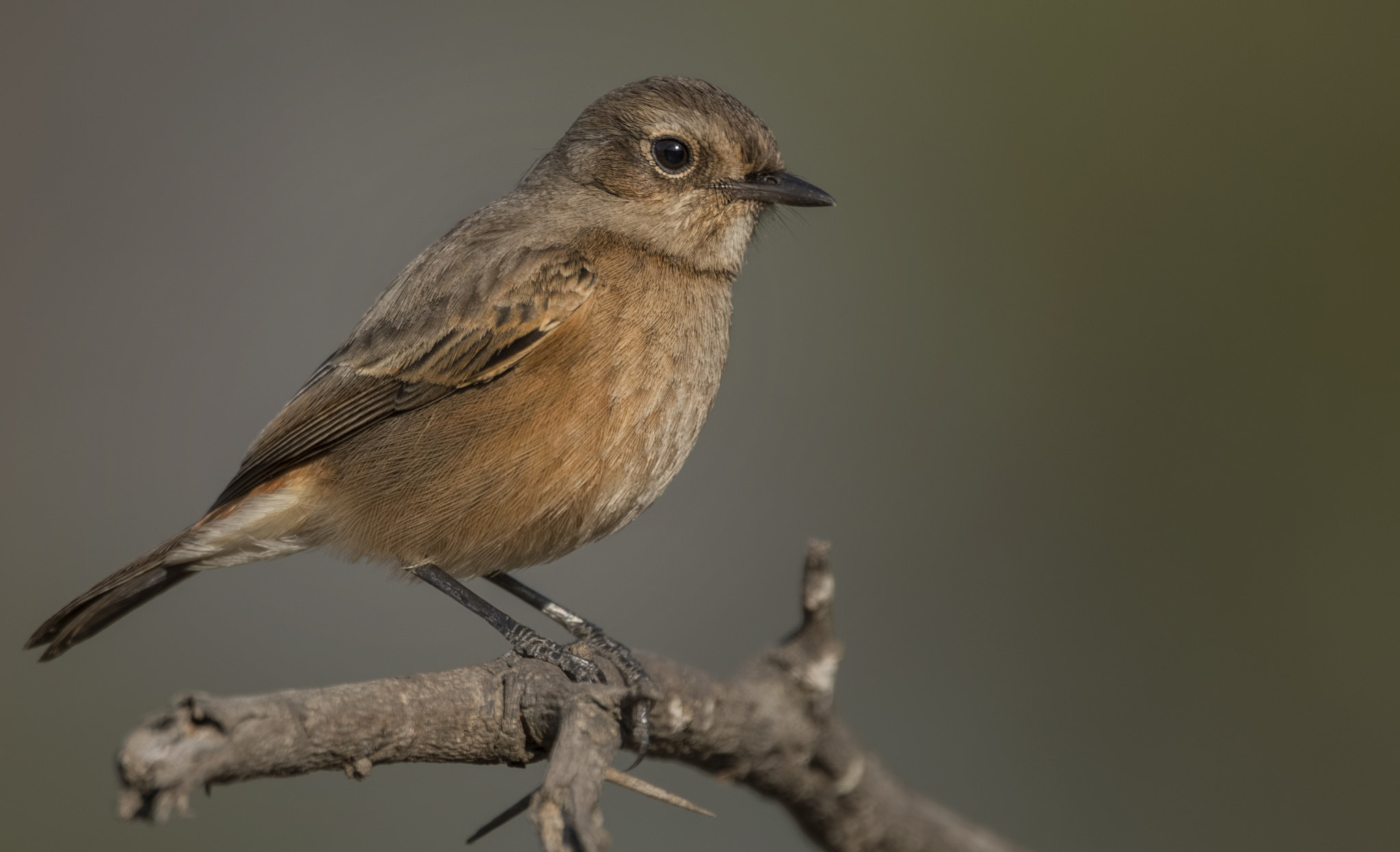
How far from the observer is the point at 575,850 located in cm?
224

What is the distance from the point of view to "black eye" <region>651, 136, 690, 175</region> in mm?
5172

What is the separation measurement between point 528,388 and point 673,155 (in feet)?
4.54

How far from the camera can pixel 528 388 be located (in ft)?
14.8

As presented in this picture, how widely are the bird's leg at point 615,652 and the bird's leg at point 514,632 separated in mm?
139

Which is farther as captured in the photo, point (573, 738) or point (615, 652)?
point (615, 652)

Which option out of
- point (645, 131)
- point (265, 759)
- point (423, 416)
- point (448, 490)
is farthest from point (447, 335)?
point (265, 759)

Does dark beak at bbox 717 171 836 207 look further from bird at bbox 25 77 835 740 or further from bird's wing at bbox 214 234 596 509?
bird's wing at bbox 214 234 596 509

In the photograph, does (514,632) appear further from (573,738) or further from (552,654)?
(573,738)

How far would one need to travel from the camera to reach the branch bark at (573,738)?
2.20 metres

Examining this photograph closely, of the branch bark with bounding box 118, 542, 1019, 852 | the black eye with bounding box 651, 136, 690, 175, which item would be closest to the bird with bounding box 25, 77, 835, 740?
the black eye with bounding box 651, 136, 690, 175

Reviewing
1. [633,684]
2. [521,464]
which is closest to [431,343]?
[521,464]

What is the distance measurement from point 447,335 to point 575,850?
9.56 feet

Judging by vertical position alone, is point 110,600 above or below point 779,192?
below

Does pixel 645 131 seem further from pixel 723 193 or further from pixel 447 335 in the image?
pixel 447 335
